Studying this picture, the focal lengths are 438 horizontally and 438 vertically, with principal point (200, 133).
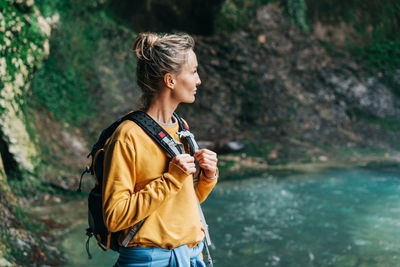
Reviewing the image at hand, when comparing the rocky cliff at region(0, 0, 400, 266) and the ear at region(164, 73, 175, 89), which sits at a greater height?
the ear at region(164, 73, 175, 89)

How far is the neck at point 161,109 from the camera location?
1.93 m

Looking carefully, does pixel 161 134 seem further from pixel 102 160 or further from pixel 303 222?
pixel 303 222

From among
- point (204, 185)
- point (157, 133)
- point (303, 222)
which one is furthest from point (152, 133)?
point (303, 222)

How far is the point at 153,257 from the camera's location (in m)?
1.79

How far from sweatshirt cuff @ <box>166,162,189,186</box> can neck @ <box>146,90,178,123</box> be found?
258 millimetres

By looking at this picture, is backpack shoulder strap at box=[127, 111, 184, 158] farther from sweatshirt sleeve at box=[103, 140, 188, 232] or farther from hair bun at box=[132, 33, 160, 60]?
hair bun at box=[132, 33, 160, 60]

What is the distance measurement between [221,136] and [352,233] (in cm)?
456

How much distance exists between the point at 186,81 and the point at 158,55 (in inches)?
6.6

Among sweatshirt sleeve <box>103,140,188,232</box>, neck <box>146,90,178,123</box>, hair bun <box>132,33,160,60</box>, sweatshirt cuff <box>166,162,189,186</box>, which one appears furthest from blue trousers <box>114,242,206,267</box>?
hair bun <box>132,33,160,60</box>

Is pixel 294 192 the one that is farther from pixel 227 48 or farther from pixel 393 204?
pixel 227 48

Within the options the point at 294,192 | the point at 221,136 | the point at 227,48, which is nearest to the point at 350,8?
the point at 227,48

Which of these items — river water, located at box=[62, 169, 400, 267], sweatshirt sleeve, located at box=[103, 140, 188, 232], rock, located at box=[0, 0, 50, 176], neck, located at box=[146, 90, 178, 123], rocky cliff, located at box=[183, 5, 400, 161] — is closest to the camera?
sweatshirt sleeve, located at box=[103, 140, 188, 232]

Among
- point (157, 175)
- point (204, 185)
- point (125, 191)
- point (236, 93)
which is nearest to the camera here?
point (125, 191)

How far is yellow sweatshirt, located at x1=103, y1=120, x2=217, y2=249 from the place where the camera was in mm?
1708
